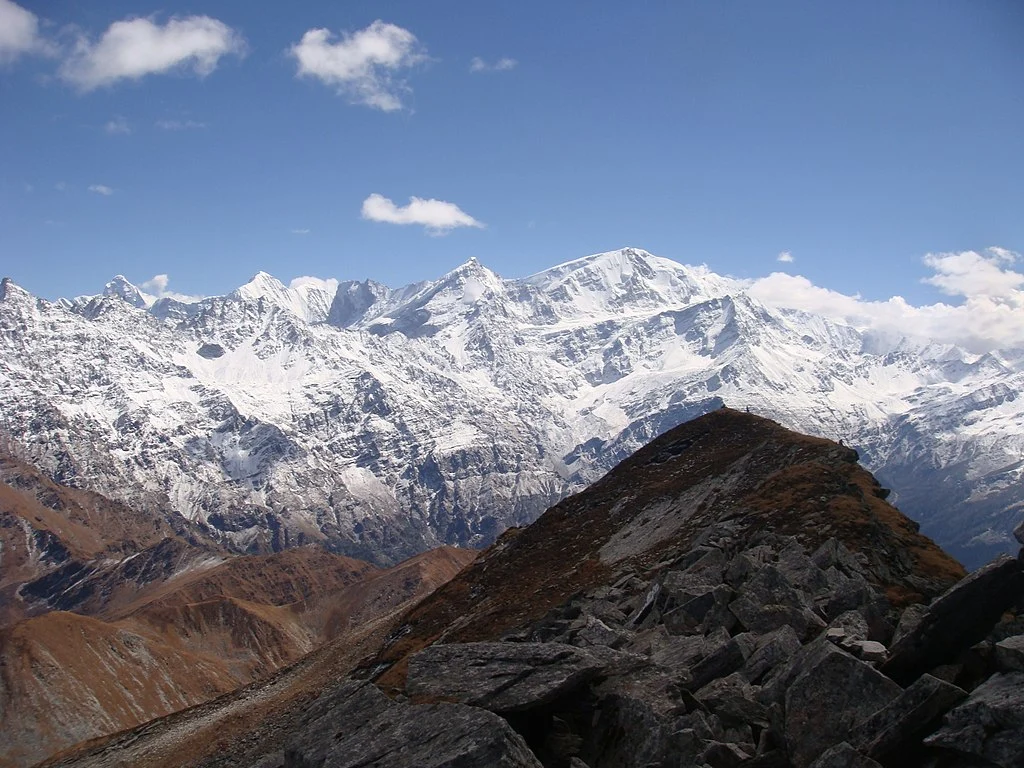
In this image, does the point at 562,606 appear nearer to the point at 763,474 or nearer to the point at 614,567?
the point at 614,567

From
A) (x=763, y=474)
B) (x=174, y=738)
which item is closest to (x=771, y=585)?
(x=763, y=474)

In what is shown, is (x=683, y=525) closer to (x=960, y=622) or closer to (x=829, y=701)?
(x=960, y=622)

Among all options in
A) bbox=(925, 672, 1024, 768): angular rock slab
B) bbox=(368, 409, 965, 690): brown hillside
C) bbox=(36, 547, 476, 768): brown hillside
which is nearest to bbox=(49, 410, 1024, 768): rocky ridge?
bbox=(925, 672, 1024, 768): angular rock slab

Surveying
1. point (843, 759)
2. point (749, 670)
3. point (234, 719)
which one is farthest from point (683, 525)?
point (843, 759)

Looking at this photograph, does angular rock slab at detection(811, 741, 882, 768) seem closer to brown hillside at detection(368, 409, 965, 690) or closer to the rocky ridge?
the rocky ridge

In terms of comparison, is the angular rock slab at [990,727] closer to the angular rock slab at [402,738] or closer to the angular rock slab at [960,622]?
the angular rock slab at [960,622]

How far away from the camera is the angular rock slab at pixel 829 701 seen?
24.3 m

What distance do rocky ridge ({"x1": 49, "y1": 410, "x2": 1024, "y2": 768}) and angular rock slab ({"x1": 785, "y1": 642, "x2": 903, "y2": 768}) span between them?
4 centimetres

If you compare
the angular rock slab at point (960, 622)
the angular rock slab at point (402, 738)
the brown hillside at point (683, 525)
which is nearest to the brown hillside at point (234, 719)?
the brown hillside at point (683, 525)

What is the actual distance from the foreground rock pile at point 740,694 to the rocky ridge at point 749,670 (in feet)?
0.19

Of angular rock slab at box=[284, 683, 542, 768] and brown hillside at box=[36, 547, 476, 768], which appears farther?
brown hillside at box=[36, 547, 476, 768]

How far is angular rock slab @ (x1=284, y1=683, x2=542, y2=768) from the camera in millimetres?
24984

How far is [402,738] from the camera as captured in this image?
90.0 ft

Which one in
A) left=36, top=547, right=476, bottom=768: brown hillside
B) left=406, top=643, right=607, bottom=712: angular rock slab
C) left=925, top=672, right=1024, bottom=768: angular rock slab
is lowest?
left=925, top=672, right=1024, bottom=768: angular rock slab
